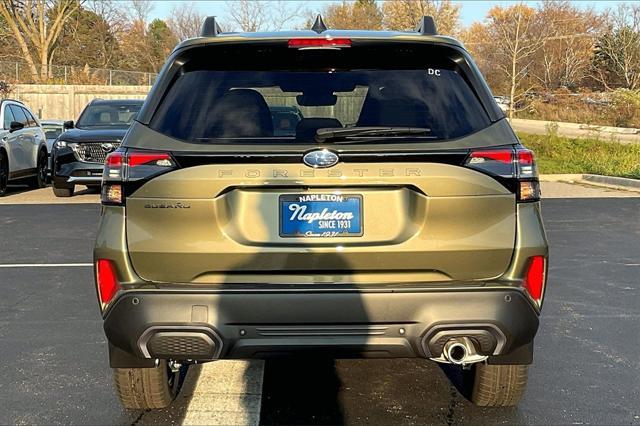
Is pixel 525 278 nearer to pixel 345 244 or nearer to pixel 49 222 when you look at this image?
Result: pixel 345 244

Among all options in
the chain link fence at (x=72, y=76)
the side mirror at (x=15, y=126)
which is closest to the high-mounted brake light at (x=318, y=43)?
the side mirror at (x=15, y=126)

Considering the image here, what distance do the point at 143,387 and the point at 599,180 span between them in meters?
13.9

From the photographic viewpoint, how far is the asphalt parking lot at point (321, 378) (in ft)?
11.9

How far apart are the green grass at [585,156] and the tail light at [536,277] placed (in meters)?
13.7

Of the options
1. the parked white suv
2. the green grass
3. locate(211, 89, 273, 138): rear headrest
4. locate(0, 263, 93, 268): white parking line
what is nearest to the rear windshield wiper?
locate(211, 89, 273, 138): rear headrest

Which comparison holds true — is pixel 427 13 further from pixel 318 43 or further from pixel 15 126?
pixel 318 43

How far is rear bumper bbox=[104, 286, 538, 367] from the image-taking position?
9.55 feet

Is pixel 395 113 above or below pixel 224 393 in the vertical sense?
above

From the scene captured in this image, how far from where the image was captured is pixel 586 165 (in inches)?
697

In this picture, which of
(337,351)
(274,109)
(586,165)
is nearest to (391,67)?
(274,109)

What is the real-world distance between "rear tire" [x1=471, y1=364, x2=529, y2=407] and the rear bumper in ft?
1.91

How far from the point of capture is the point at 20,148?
1376 centimetres

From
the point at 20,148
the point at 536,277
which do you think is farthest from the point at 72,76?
the point at 536,277

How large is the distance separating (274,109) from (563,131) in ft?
89.9
